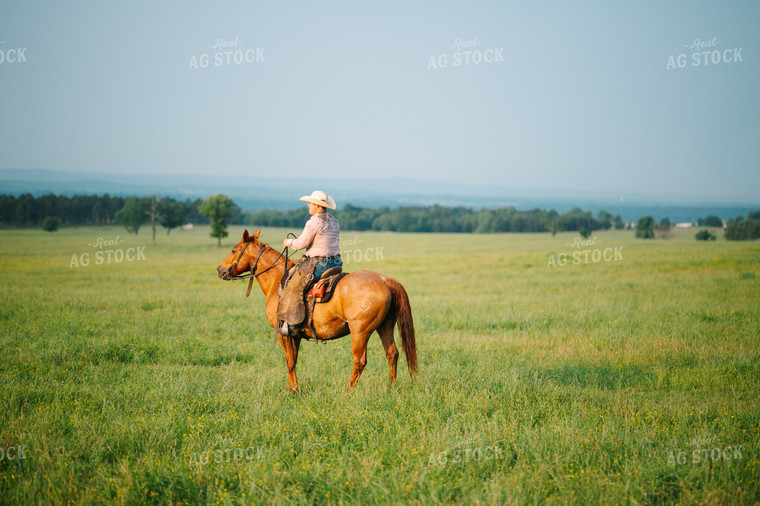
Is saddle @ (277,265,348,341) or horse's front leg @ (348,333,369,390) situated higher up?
saddle @ (277,265,348,341)

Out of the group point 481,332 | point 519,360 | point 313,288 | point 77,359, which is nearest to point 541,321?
point 481,332

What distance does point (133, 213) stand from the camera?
7556cm

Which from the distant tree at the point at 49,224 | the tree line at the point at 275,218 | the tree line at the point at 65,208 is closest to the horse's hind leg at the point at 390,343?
the tree line at the point at 275,218

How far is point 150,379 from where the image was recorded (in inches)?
313

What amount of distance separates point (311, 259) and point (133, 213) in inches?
3103

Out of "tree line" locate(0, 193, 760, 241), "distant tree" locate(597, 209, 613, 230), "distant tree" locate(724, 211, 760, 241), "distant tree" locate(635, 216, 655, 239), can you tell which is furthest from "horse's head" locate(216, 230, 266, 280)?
"distant tree" locate(597, 209, 613, 230)

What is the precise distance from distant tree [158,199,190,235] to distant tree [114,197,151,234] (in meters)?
2.43

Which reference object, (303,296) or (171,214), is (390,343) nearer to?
(303,296)

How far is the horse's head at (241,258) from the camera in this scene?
26.3 feet

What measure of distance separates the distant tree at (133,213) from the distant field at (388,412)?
68.9 metres

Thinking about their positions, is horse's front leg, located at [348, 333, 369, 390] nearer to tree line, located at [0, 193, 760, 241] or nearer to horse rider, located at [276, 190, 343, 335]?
horse rider, located at [276, 190, 343, 335]

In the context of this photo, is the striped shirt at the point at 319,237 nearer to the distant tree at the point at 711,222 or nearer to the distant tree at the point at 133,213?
the distant tree at the point at 133,213

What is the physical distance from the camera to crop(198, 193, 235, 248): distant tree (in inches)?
2346

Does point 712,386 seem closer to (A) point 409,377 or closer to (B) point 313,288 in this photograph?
(A) point 409,377
